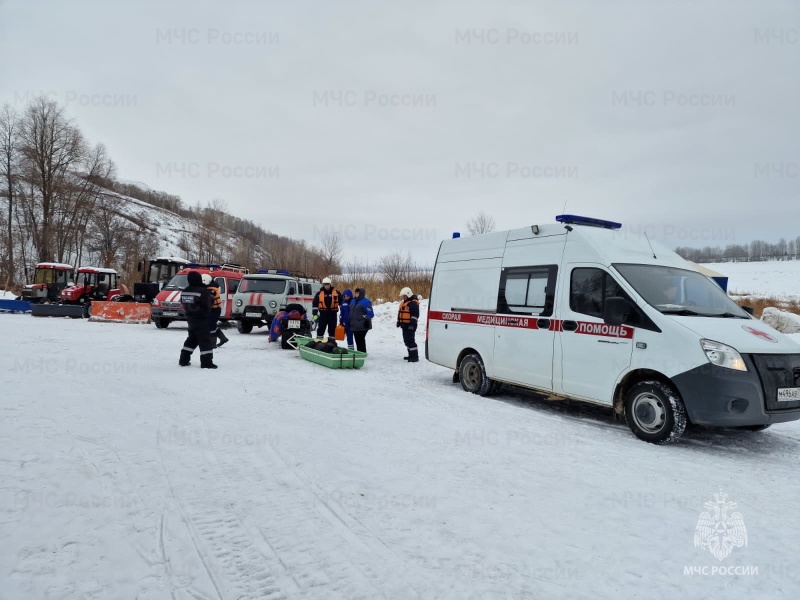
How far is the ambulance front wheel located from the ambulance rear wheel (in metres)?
2.55

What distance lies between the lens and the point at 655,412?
5.44 m

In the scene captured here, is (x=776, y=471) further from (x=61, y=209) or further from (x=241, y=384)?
(x=61, y=209)

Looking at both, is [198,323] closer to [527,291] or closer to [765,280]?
[527,291]

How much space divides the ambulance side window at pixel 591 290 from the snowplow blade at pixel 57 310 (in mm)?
22052

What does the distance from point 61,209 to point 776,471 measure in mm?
52181

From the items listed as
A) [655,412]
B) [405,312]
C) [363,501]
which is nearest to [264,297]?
[405,312]

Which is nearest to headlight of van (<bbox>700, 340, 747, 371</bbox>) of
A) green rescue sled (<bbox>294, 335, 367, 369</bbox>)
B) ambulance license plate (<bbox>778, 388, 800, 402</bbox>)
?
ambulance license plate (<bbox>778, 388, 800, 402</bbox>)

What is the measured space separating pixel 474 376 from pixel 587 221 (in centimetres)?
316

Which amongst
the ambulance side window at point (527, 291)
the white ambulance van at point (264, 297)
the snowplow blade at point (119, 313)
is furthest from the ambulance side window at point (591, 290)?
the snowplow blade at point (119, 313)

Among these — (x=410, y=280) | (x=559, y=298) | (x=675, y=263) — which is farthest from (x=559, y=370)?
(x=410, y=280)

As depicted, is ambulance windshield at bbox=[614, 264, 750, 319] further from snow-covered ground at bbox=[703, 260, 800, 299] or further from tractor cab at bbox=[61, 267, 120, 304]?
snow-covered ground at bbox=[703, 260, 800, 299]

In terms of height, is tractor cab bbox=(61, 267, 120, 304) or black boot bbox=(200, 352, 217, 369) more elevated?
tractor cab bbox=(61, 267, 120, 304)

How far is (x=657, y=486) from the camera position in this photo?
163 inches

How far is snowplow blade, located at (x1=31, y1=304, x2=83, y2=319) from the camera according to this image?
69.4 feet
